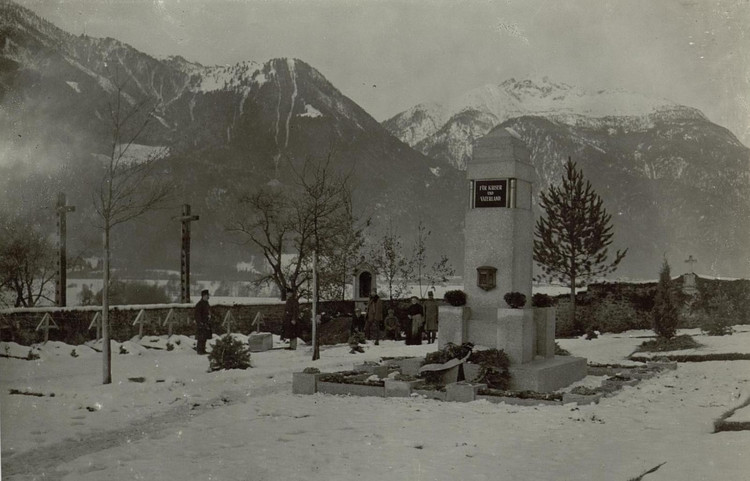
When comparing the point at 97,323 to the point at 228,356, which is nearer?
the point at 228,356

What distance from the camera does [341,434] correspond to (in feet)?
23.4

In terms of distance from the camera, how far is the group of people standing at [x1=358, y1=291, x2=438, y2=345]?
18.2 m

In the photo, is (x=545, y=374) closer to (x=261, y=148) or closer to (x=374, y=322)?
(x=374, y=322)

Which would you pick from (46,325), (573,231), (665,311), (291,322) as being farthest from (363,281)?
(46,325)

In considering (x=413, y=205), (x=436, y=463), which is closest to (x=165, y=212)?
(x=413, y=205)

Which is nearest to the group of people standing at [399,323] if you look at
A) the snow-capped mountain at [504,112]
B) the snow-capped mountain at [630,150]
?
the snow-capped mountain at [630,150]

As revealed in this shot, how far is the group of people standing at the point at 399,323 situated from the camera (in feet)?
59.8

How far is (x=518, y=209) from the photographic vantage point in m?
11.9

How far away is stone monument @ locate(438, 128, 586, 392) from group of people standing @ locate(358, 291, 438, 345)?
19.9 ft

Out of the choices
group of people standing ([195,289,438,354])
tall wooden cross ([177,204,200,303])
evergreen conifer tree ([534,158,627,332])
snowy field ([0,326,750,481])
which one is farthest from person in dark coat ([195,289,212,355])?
evergreen conifer tree ([534,158,627,332])

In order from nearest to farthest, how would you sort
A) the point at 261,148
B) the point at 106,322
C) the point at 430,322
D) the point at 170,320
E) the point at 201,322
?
the point at 106,322
the point at 201,322
the point at 170,320
the point at 430,322
the point at 261,148

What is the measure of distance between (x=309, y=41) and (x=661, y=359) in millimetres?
9825

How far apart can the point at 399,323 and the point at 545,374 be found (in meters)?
11.0

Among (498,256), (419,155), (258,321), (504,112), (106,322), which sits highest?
(504,112)
